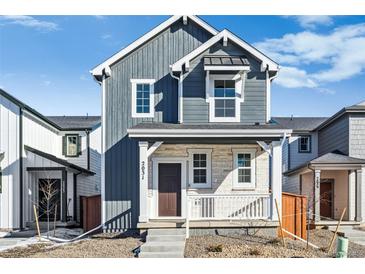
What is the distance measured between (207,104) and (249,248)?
547 centimetres

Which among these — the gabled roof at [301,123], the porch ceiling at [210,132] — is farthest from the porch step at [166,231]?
the gabled roof at [301,123]

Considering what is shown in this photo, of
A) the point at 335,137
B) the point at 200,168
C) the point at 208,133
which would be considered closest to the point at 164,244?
the point at 208,133

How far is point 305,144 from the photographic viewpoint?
23656 millimetres

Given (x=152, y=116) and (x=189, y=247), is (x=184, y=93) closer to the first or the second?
(x=152, y=116)

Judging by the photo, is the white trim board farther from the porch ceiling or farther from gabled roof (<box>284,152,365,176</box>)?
gabled roof (<box>284,152,365,176</box>)

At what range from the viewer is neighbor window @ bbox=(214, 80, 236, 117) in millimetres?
13734

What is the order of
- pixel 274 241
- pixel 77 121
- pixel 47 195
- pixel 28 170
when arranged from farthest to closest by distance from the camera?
pixel 77 121, pixel 47 195, pixel 28 170, pixel 274 241

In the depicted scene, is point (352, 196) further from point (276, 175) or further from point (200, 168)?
point (200, 168)

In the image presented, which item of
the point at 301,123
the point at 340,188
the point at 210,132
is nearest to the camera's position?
the point at 210,132

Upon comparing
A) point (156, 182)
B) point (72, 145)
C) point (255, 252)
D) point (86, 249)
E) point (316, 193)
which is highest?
point (72, 145)

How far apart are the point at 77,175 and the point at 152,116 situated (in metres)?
6.84

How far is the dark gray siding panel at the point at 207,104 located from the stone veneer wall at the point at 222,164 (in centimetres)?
106

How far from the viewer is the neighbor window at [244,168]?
14.0 meters
